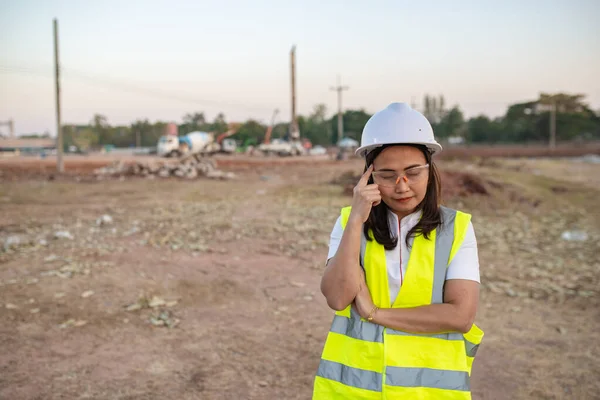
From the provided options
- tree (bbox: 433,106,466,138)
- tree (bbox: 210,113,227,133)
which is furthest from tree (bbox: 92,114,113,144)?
tree (bbox: 433,106,466,138)

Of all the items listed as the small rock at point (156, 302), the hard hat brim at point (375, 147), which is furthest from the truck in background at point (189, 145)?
the hard hat brim at point (375, 147)

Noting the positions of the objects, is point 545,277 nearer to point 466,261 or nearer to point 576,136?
point 466,261

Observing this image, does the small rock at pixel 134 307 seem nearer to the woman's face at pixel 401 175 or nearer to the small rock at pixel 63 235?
the small rock at pixel 63 235

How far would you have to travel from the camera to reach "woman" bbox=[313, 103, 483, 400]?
5.32 ft

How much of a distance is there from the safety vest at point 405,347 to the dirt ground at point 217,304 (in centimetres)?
168

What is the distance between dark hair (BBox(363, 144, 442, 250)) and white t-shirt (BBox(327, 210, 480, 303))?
23 millimetres

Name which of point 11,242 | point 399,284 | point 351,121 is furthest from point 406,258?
point 351,121

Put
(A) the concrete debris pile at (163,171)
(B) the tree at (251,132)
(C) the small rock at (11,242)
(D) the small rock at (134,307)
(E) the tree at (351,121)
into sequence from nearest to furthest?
1. (D) the small rock at (134,307)
2. (C) the small rock at (11,242)
3. (A) the concrete debris pile at (163,171)
4. (B) the tree at (251,132)
5. (E) the tree at (351,121)

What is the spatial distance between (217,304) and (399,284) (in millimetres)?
3391

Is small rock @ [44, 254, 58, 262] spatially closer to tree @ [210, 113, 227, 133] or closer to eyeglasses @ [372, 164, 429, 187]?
eyeglasses @ [372, 164, 429, 187]

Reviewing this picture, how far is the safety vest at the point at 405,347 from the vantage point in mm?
1602

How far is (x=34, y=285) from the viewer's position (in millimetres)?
5078

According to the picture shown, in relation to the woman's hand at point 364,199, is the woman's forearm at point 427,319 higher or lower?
lower

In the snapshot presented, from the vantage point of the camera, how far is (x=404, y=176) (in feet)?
5.57
